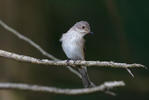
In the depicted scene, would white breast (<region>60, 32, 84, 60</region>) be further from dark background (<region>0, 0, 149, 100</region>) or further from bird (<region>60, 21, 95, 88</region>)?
dark background (<region>0, 0, 149, 100</region>)

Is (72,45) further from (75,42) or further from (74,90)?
(74,90)

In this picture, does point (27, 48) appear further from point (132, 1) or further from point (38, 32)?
point (132, 1)

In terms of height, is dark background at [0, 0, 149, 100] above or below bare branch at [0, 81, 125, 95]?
below

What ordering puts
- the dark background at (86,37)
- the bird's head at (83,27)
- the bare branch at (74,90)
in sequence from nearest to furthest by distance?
the bare branch at (74,90)
the bird's head at (83,27)
the dark background at (86,37)

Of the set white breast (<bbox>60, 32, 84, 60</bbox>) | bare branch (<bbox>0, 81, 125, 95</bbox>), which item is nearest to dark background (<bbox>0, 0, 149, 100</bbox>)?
white breast (<bbox>60, 32, 84, 60</bbox>)


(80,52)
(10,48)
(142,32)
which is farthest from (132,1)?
(10,48)

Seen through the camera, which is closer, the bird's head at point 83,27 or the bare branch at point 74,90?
the bare branch at point 74,90

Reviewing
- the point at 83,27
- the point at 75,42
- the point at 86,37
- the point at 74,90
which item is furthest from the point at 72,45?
the point at 74,90

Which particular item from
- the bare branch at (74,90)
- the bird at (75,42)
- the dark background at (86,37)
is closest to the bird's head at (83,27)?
the bird at (75,42)

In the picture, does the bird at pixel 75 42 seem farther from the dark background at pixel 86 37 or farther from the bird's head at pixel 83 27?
the dark background at pixel 86 37
